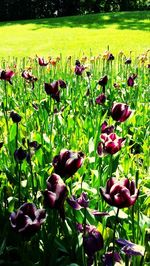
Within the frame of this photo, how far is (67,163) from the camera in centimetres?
158

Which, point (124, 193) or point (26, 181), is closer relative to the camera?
point (124, 193)

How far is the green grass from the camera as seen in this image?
13.0m

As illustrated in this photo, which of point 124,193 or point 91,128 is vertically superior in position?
point 124,193

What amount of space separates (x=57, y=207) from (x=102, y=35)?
47.0ft

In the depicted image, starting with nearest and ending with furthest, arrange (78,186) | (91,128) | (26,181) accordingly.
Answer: (78,186)
(26,181)
(91,128)

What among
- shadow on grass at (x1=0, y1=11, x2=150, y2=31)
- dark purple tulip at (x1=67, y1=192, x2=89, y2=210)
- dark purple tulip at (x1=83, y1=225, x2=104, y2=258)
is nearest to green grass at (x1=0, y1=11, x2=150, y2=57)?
shadow on grass at (x1=0, y1=11, x2=150, y2=31)

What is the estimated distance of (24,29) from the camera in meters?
18.0

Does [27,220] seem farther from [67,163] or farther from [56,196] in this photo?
[67,163]

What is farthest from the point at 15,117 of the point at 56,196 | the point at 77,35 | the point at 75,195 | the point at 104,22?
the point at 104,22

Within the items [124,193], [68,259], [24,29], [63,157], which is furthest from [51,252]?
[24,29]

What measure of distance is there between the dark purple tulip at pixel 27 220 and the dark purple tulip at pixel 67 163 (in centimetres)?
19

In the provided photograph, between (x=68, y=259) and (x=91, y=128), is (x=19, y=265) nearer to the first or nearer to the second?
(x=68, y=259)

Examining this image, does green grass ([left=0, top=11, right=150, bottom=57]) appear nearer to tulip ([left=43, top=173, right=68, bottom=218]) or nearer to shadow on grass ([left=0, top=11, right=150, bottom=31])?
shadow on grass ([left=0, top=11, right=150, bottom=31])

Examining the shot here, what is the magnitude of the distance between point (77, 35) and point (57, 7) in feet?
31.9
